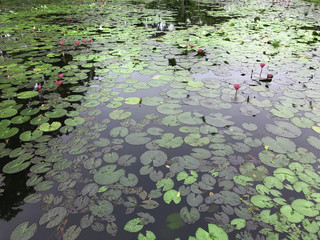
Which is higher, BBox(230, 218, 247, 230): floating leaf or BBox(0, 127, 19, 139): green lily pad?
BBox(0, 127, 19, 139): green lily pad

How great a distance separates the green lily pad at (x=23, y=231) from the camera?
189cm

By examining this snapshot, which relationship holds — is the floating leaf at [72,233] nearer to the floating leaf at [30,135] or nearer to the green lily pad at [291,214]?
the floating leaf at [30,135]

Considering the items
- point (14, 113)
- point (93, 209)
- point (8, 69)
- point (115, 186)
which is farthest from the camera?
point (8, 69)

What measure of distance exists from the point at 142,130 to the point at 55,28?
930 centimetres

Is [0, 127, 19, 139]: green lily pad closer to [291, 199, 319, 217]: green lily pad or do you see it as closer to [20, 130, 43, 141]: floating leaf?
[20, 130, 43, 141]: floating leaf

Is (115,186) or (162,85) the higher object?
(162,85)

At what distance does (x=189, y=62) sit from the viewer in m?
5.75

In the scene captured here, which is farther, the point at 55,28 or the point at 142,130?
the point at 55,28

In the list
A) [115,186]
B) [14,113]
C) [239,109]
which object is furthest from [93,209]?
[239,109]

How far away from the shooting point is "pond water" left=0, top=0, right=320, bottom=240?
202 centimetres

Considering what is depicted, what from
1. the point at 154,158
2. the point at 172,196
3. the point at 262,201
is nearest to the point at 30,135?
the point at 154,158

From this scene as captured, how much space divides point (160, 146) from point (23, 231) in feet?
5.85

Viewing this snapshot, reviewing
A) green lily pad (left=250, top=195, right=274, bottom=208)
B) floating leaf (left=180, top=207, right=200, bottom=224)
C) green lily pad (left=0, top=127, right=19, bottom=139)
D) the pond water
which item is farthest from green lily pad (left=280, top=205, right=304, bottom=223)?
green lily pad (left=0, top=127, right=19, bottom=139)

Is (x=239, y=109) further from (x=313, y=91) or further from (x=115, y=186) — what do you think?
(x=115, y=186)
